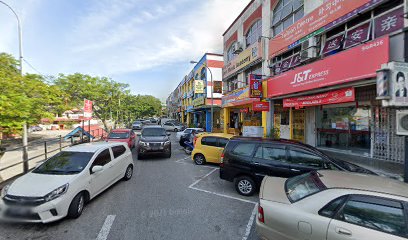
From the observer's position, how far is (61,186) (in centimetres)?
440

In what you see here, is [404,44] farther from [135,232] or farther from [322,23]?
[135,232]

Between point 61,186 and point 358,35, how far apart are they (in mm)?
10916

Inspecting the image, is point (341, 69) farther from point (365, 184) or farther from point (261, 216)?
point (261, 216)

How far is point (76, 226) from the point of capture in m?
4.28

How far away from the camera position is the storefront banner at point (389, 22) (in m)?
6.69

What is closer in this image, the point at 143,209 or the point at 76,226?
the point at 76,226

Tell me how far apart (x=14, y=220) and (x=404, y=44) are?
10.6 m

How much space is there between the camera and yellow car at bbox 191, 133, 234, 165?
9.45 metres

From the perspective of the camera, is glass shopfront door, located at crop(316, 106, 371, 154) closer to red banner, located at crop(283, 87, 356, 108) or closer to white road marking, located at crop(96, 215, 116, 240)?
red banner, located at crop(283, 87, 356, 108)

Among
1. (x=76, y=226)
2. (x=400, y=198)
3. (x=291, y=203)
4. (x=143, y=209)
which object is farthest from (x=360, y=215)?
(x=76, y=226)

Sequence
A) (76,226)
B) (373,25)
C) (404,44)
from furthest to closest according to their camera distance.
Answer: (373,25)
(404,44)
(76,226)

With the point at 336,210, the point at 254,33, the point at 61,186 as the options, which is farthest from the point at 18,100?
the point at 254,33

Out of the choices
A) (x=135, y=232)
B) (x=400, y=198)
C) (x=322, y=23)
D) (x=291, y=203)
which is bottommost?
(x=135, y=232)

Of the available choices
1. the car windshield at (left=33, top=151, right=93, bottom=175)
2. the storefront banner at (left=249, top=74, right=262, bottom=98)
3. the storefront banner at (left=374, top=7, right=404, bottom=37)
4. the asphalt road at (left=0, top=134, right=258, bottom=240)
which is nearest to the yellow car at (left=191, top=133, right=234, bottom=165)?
the asphalt road at (left=0, top=134, right=258, bottom=240)
